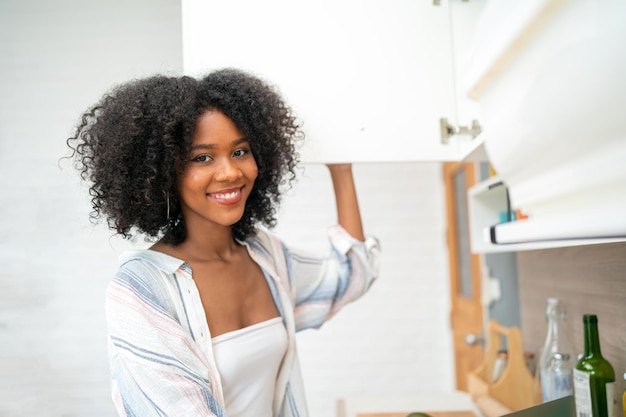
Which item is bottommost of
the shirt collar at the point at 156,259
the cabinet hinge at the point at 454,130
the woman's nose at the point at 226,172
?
the shirt collar at the point at 156,259

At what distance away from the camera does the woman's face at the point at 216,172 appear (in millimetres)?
1011

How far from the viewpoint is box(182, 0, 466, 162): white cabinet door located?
113 centimetres

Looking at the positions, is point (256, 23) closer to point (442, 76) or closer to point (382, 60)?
point (382, 60)

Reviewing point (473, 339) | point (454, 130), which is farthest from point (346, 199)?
point (473, 339)

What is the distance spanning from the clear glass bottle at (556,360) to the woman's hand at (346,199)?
0.48 metres

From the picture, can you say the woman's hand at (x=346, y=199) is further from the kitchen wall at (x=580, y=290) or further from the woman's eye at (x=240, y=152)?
the kitchen wall at (x=580, y=290)

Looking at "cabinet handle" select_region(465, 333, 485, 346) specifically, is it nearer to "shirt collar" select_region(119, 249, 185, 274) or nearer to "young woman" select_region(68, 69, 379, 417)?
"young woman" select_region(68, 69, 379, 417)

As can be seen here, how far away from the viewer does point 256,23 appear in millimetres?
1140

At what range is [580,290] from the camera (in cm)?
138

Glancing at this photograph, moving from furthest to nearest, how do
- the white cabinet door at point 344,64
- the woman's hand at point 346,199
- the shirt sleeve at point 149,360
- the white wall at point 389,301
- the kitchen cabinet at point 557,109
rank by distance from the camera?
the white wall at point 389,301, the woman's hand at point 346,199, the white cabinet door at point 344,64, the shirt sleeve at point 149,360, the kitchen cabinet at point 557,109

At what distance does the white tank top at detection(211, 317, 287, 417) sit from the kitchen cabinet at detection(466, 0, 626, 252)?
1.60 feet

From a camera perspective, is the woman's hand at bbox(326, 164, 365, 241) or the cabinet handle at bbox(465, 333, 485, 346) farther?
the cabinet handle at bbox(465, 333, 485, 346)

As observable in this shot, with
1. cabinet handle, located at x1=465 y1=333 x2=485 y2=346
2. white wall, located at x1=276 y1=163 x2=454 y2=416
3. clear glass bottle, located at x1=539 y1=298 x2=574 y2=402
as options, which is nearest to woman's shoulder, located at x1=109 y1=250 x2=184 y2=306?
clear glass bottle, located at x1=539 y1=298 x2=574 y2=402

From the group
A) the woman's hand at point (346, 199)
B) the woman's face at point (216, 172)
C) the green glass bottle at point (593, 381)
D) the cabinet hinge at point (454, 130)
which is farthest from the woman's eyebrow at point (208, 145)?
the green glass bottle at point (593, 381)
